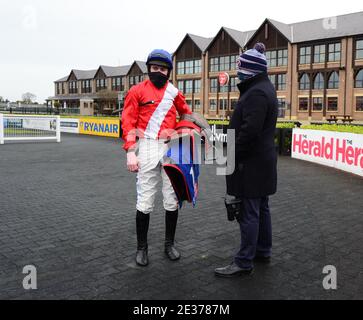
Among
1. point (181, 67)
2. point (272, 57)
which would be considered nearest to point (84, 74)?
point (181, 67)

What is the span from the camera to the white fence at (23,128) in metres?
18.6

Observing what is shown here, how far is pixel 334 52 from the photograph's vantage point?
4634 centimetres

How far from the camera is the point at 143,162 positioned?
402 cm

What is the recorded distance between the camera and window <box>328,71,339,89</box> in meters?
46.3

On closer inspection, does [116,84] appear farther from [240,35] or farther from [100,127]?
[100,127]

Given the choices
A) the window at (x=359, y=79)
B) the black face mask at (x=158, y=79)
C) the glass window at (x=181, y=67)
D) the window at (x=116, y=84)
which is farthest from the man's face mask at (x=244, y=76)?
the window at (x=116, y=84)

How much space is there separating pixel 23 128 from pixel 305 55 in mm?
39122

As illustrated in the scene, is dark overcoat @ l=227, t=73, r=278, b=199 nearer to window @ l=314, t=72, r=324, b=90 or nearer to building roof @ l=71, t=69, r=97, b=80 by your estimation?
window @ l=314, t=72, r=324, b=90

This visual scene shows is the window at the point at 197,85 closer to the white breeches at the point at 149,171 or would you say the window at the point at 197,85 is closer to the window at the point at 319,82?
the window at the point at 319,82

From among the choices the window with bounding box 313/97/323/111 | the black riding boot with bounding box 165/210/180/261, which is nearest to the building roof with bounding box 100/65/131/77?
the window with bounding box 313/97/323/111

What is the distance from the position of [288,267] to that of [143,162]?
5.78 ft

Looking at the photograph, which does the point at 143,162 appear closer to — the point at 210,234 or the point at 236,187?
the point at 236,187

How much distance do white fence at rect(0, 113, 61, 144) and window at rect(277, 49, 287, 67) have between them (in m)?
37.7

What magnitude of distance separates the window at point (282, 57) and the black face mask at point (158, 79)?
1957 inches
